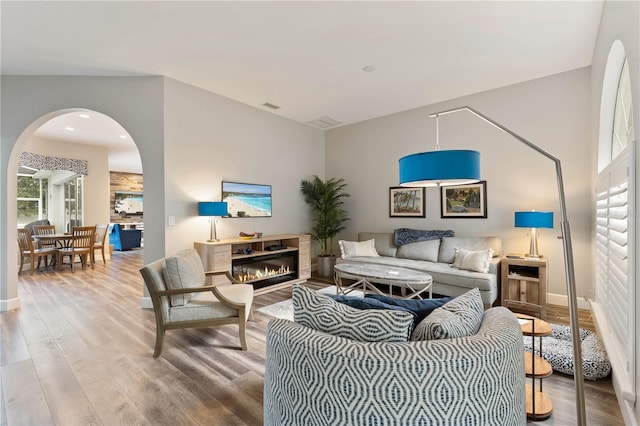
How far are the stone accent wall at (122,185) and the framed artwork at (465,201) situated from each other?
431 inches

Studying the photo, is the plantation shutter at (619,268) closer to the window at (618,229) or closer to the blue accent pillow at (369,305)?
the window at (618,229)

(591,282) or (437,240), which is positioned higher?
(437,240)

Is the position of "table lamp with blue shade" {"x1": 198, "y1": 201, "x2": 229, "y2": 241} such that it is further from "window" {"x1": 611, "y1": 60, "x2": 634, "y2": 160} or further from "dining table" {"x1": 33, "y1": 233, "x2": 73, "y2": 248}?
"window" {"x1": 611, "y1": 60, "x2": 634, "y2": 160}

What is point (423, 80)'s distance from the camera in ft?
13.4

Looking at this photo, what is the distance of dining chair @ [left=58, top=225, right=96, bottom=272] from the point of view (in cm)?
609

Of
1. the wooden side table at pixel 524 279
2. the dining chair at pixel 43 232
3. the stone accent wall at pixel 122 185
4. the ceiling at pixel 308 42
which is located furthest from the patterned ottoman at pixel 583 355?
the stone accent wall at pixel 122 185

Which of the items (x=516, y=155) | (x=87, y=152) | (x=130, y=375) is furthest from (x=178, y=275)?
(x=87, y=152)

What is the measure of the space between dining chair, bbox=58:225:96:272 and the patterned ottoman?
25.3ft

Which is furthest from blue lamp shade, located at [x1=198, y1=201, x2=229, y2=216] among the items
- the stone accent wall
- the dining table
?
the stone accent wall

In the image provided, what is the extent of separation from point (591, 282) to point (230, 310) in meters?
4.36

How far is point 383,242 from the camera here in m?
5.30

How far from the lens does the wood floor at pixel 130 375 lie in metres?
1.85

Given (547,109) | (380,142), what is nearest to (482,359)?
(547,109)

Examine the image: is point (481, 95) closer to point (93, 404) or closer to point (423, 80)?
point (423, 80)
